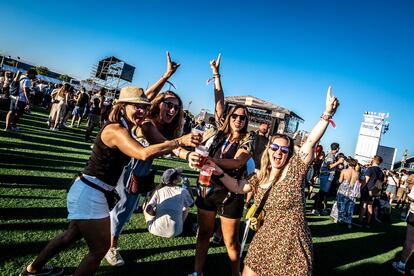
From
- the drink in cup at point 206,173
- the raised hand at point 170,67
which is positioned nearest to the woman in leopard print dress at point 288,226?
the drink in cup at point 206,173

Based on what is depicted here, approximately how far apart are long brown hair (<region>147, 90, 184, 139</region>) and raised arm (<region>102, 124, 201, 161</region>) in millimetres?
1190

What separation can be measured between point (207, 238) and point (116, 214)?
118cm

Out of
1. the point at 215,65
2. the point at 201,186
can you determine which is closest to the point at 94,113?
the point at 215,65

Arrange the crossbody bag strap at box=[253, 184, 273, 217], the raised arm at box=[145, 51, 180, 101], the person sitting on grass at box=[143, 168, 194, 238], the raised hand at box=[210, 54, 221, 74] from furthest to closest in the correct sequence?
the person sitting on grass at box=[143, 168, 194, 238], the raised hand at box=[210, 54, 221, 74], the raised arm at box=[145, 51, 180, 101], the crossbody bag strap at box=[253, 184, 273, 217]

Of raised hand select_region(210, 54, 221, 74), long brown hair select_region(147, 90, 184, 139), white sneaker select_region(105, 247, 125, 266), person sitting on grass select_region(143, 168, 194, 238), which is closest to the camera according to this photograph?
white sneaker select_region(105, 247, 125, 266)

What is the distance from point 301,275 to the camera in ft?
7.08

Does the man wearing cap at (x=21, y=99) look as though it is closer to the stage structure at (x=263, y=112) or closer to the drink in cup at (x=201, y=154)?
the drink in cup at (x=201, y=154)

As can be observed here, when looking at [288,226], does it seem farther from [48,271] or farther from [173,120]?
[48,271]

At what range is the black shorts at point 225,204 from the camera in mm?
3053

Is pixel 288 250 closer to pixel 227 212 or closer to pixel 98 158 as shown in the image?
pixel 227 212

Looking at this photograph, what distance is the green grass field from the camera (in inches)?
129

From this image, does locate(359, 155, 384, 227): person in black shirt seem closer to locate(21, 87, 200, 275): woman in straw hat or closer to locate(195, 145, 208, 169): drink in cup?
locate(195, 145, 208, 169): drink in cup

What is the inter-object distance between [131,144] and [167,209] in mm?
2573

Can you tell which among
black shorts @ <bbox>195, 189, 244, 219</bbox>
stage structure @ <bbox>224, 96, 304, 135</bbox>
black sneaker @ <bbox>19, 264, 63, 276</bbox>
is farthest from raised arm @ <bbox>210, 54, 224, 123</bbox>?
stage structure @ <bbox>224, 96, 304, 135</bbox>
